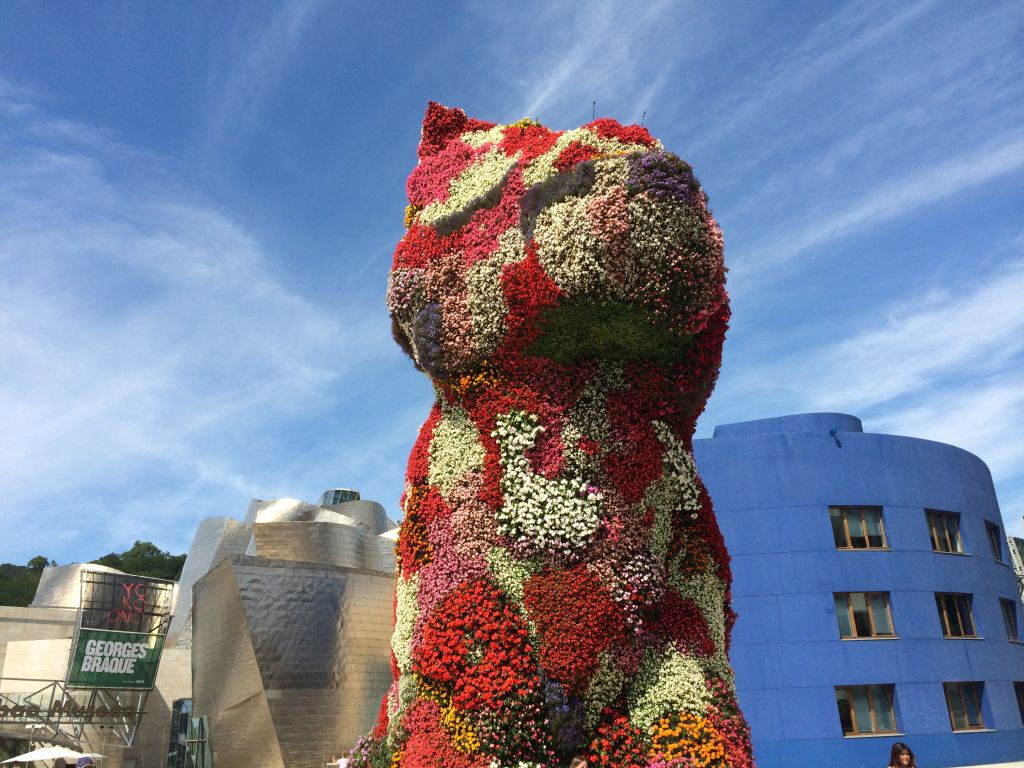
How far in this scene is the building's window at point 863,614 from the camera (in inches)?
1094

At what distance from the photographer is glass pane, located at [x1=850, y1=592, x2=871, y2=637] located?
27.9 m

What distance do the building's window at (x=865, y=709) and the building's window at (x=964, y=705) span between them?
222 centimetres

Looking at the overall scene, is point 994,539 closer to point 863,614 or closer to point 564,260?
point 863,614

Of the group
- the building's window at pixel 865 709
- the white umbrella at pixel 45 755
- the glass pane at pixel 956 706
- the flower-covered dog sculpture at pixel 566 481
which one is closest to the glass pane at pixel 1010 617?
the glass pane at pixel 956 706

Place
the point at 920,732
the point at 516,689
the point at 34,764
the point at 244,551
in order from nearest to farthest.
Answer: the point at 516,689
the point at 920,732
the point at 34,764
the point at 244,551

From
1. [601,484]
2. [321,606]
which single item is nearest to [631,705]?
[601,484]

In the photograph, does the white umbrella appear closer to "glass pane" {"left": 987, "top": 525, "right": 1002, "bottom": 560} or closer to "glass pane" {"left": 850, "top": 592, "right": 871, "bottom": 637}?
"glass pane" {"left": 850, "top": 592, "right": 871, "bottom": 637}

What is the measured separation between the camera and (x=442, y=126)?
539 inches

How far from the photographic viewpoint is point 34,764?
2930 centimetres

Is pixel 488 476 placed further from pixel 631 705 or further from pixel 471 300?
pixel 631 705

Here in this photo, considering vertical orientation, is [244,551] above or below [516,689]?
above

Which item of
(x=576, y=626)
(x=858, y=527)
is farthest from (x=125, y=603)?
(x=858, y=527)

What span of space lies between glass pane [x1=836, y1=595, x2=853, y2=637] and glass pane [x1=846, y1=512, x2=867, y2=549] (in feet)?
6.40

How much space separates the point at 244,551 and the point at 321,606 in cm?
2106
